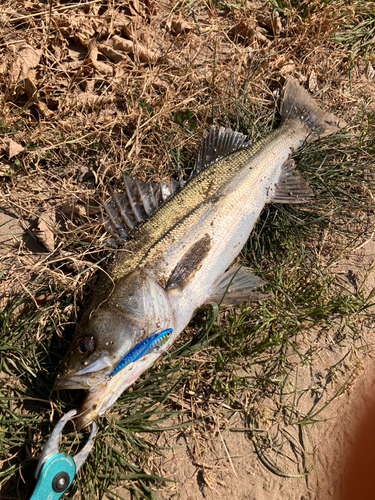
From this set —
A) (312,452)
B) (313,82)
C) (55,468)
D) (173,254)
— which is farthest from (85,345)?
(313,82)

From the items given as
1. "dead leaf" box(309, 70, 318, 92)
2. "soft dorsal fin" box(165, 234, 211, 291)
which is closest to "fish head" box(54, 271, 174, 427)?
"soft dorsal fin" box(165, 234, 211, 291)

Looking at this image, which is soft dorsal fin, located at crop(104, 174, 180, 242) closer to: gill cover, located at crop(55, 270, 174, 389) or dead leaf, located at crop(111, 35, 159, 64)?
gill cover, located at crop(55, 270, 174, 389)

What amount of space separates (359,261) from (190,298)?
1.81 metres

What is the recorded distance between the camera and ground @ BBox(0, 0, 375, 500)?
291 cm

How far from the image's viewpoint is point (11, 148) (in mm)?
3480

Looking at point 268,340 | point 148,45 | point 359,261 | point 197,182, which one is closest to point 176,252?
point 197,182

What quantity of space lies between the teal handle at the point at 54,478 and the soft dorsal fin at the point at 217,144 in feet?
8.09

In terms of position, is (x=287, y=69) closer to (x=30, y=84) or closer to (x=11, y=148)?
(x=30, y=84)

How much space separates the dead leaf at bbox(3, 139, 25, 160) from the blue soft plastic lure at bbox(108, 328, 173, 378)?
2.04 meters

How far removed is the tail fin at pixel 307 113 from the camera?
3.92 metres

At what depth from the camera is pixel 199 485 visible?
9.39 feet

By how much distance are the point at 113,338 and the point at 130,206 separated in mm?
1118

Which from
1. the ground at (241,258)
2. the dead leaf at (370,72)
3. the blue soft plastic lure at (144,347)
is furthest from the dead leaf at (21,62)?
the dead leaf at (370,72)

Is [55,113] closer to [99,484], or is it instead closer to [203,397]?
[203,397]
